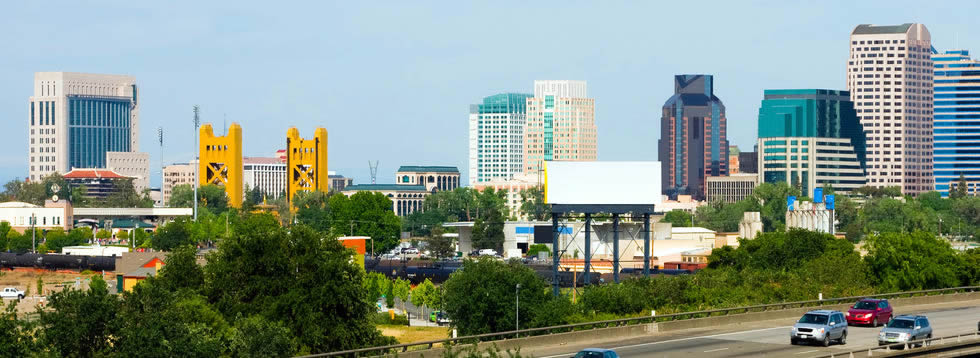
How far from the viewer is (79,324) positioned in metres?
51.0

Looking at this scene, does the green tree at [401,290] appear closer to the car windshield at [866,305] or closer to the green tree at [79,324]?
the car windshield at [866,305]

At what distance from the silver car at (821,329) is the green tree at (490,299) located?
18.9 m

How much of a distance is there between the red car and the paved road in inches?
23.8

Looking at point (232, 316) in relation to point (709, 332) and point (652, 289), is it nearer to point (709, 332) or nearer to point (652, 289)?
point (709, 332)

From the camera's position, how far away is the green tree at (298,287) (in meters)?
64.1

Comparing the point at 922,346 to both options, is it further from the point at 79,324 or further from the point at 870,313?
the point at 79,324

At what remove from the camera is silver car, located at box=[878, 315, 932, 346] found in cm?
5869

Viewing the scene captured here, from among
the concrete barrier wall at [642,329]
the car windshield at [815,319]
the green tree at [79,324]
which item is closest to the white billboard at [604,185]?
the concrete barrier wall at [642,329]

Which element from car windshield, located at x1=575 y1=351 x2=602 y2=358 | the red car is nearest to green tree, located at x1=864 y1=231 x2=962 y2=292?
the red car

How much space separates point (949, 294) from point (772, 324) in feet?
78.6

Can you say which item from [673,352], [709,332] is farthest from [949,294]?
[673,352]

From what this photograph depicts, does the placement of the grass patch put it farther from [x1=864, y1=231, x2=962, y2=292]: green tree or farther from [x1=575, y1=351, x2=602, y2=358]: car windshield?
[x1=575, y1=351, x2=602, y2=358]: car windshield

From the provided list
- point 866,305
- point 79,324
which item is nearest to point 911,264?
point 866,305

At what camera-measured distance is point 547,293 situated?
260 feet
